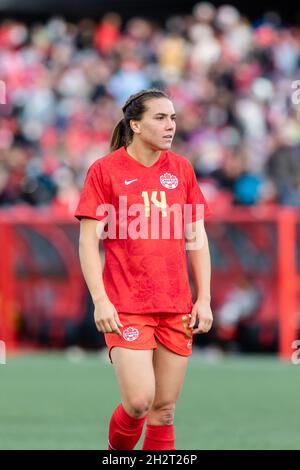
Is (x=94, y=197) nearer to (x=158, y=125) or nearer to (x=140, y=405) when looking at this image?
(x=158, y=125)

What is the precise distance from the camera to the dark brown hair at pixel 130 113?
262 inches

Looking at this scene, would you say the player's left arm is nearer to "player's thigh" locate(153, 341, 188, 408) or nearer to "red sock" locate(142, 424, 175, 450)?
"player's thigh" locate(153, 341, 188, 408)

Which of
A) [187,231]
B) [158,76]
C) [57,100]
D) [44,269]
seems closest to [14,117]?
[57,100]

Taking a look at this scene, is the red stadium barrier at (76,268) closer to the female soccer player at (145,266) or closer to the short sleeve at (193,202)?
the short sleeve at (193,202)

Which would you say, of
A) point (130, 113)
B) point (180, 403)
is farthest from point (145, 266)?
point (180, 403)

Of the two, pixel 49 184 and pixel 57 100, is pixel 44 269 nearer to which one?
pixel 49 184

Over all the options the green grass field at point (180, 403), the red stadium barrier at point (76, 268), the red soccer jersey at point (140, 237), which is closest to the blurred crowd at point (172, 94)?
the red stadium barrier at point (76, 268)

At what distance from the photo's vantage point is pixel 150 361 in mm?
6434

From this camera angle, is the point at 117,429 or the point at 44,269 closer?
the point at 117,429

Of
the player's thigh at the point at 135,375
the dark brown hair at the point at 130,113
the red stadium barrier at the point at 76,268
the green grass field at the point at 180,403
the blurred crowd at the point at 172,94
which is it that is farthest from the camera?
the blurred crowd at the point at 172,94

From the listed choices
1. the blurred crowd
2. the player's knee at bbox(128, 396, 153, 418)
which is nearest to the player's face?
the player's knee at bbox(128, 396, 153, 418)

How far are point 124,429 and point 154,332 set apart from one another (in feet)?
1.73

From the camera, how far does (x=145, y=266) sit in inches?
256

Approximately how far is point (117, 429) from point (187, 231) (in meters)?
1.12
